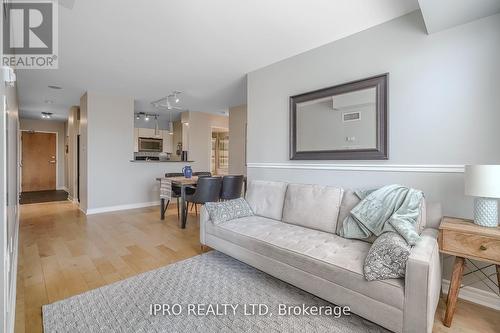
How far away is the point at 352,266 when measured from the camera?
5.27 ft

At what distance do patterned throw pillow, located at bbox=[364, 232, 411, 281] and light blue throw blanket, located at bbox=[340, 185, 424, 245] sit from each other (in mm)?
224

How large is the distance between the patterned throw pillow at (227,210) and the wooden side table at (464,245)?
179cm

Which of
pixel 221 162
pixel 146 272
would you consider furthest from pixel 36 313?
pixel 221 162

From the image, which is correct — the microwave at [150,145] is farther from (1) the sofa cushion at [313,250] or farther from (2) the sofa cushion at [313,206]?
(2) the sofa cushion at [313,206]

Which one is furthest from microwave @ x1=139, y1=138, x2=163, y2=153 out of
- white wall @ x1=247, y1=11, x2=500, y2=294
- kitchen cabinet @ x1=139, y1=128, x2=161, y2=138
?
white wall @ x1=247, y1=11, x2=500, y2=294

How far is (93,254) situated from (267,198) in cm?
207

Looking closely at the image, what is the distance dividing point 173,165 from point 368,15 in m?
5.19

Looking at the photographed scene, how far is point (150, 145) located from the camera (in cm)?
751

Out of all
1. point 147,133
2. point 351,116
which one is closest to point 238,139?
point 147,133

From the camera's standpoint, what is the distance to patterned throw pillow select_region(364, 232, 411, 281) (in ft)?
4.71

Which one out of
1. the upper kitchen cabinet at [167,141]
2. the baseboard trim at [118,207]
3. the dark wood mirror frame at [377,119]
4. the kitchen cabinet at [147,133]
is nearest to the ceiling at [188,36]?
the dark wood mirror frame at [377,119]

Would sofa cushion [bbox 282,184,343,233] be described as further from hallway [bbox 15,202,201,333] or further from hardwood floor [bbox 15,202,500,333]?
hallway [bbox 15,202,201,333]

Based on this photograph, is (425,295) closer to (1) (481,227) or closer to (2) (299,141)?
(1) (481,227)

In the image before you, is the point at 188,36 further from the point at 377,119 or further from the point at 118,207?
the point at 118,207
